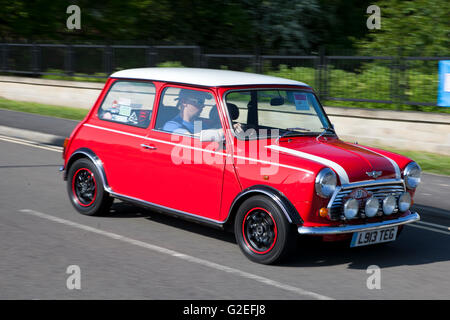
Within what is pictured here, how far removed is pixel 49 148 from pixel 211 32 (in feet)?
58.7

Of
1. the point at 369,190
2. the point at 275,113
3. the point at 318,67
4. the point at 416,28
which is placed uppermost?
the point at 416,28

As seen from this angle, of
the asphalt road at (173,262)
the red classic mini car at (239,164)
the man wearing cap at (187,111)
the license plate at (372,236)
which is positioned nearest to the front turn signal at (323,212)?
the red classic mini car at (239,164)

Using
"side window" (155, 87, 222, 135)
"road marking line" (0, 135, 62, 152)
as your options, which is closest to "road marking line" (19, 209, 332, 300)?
"side window" (155, 87, 222, 135)

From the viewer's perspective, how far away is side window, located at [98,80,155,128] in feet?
23.5

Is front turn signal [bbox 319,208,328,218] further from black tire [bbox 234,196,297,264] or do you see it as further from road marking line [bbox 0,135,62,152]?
road marking line [bbox 0,135,62,152]

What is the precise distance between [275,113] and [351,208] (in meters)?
1.60

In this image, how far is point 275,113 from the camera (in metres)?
6.99

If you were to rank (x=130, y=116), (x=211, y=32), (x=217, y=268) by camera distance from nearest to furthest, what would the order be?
(x=217, y=268) < (x=130, y=116) < (x=211, y=32)

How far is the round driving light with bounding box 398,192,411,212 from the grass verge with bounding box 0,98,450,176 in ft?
17.7

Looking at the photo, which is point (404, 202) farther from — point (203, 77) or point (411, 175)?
point (203, 77)

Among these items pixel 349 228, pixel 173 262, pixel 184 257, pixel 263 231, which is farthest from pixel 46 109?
pixel 349 228
